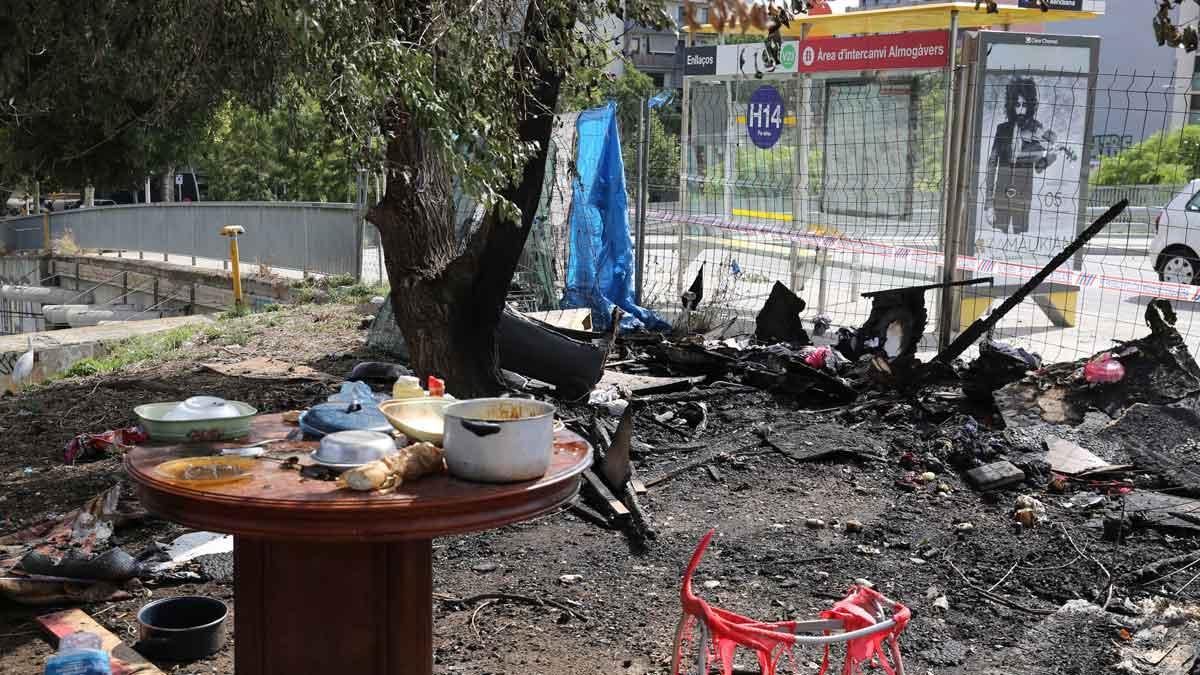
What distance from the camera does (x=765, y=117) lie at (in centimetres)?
1077

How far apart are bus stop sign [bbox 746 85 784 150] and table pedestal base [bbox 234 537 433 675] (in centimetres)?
841

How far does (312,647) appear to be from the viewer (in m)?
2.86

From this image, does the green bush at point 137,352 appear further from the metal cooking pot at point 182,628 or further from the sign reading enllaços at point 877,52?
the sign reading enllaços at point 877,52

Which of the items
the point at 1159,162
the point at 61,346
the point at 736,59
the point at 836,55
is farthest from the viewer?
the point at 61,346

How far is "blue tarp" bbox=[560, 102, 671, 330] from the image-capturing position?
10.6m

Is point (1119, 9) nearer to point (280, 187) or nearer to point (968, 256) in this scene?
point (280, 187)

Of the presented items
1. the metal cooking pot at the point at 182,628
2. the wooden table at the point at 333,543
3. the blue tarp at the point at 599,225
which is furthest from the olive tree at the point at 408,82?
the blue tarp at the point at 599,225

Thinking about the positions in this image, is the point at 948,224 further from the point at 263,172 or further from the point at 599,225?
the point at 263,172

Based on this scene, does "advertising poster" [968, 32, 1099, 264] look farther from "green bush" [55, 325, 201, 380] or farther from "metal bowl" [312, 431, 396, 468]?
"green bush" [55, 325, 201, 380]

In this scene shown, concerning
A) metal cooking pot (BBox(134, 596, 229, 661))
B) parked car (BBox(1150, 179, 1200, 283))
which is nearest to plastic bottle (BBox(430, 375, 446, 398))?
metal cooking pot (BBox(134, 596, 229, 661))

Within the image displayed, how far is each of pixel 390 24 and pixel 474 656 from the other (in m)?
2.51

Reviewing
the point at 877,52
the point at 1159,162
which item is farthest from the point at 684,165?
the point at 1159,162

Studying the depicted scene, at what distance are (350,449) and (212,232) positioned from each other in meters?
17.4

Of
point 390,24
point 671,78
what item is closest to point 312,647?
point 390,24
